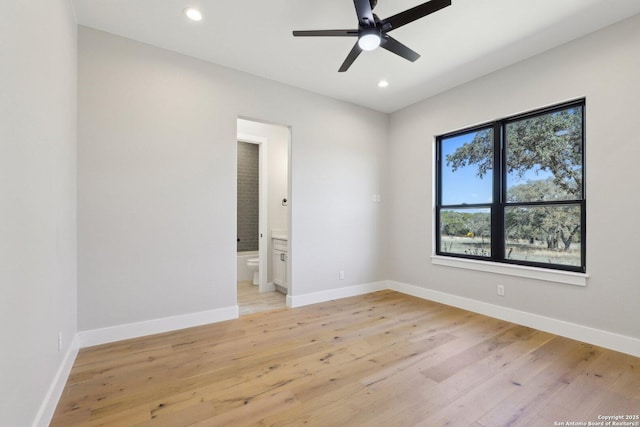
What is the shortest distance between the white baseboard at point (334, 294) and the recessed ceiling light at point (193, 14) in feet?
10.5

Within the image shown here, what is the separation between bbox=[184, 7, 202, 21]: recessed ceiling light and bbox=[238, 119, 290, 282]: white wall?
2.21 m

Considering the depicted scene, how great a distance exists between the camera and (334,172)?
14.0 ft

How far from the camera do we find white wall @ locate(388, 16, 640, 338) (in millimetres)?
2541

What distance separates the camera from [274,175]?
4.91m

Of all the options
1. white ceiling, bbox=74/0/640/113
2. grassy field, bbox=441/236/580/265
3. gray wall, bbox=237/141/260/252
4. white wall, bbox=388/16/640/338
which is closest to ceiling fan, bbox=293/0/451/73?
white ceiling, bbox=74/0/640/113

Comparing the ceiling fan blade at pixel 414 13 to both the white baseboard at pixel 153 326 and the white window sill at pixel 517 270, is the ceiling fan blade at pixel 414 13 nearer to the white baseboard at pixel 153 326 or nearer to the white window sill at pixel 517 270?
the white window sill at pixel 517 270

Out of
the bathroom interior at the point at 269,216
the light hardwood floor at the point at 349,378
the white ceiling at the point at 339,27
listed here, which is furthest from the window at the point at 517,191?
the bathroom interior at the point at 269,216

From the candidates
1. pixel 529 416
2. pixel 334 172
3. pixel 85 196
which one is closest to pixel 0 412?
pixel 85 196

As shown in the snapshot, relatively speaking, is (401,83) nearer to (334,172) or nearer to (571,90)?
(334,172)

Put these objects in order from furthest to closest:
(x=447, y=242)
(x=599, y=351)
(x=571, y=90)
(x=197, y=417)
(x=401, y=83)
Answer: (x=447, y=242), (x=401, y=83), (x=571, y=90), (x=599, y=351), (x=197, y=417)

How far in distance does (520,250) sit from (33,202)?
14.1ft

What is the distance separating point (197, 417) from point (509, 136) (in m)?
4.10

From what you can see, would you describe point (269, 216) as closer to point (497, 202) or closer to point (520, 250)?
point (497, 202)

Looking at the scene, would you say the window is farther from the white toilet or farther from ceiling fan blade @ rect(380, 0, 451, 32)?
the white toilet
